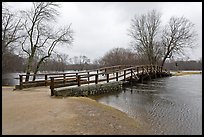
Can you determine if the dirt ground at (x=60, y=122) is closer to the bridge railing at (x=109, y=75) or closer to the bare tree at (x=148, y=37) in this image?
the bridge railing at (x=109, y=75)

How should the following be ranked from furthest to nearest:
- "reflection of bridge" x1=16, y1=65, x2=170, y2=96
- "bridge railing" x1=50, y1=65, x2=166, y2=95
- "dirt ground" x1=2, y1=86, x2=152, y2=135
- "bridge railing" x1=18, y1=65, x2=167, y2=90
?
"bridge railing" x1=50, y1=65, x2=166, y2=95 < "bridge railing" x1=18, y1=65, x2=167, y2=90 < "reflection of bridge" x1=16, y1=65, x2=170, y2=96 < "dirt ground" x1=2, y1=86, x2=152, y2=135

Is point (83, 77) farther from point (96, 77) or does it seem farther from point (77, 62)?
point (77, 62)

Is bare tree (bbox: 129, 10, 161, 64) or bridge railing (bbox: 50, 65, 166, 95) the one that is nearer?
bridge railing (bbox: 50, 65, 166, 95)

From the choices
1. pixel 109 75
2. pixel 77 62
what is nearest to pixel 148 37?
pixel 109 75

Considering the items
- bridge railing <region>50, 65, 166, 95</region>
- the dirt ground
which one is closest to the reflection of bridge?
bridge railing <region>50, 65, 166, 95</region>

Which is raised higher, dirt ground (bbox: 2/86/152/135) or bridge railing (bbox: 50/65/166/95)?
bridge railing (bbox: 50/65/166/95)

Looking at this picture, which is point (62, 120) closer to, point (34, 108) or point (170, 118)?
point (34, 108)

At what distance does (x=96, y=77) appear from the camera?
48.4ft

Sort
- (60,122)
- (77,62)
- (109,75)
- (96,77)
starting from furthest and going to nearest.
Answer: (77,62) → (109,75) → (96,77) → (60,122)

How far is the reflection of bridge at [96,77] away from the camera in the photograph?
1327 centimetres

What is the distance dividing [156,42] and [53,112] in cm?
3254

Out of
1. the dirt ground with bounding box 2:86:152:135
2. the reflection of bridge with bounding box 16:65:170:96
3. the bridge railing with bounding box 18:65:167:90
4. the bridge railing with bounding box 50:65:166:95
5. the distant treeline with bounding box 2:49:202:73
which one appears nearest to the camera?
the dirt ground with bounding box 2:86:152:135

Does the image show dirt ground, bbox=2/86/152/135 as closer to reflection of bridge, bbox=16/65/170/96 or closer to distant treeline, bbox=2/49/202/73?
reflection of bridge, bbox=16/65/170/96

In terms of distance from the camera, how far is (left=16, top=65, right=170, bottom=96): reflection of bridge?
13266 mm
